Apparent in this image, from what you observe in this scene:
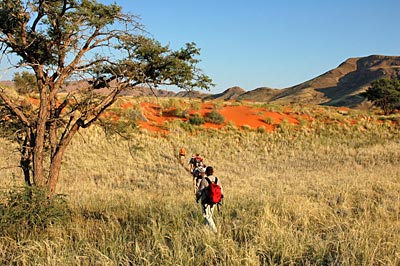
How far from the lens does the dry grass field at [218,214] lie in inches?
203

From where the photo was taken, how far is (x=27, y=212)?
6.96 meters

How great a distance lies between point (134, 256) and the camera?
5141 mm

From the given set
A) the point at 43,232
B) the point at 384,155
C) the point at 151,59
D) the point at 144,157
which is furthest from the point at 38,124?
the point at 384,155

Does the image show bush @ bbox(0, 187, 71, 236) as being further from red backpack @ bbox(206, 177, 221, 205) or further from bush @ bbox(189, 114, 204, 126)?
bush @ bbox(189, 114, 204, 126)

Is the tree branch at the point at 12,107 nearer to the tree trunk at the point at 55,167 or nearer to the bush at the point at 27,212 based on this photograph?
the tree trunk at the point at 55,167

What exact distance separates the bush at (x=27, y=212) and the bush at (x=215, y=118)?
101ft

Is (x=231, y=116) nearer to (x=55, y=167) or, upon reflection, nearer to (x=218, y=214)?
(x=218, y=214)

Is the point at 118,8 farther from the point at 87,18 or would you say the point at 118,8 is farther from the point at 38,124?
the point at 38,124

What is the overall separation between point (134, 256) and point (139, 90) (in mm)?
4347

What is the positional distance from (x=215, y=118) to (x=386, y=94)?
36.2 meters

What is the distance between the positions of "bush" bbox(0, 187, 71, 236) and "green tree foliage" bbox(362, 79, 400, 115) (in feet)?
197

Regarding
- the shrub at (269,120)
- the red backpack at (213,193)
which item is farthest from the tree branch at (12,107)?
the shrub at (269,120)

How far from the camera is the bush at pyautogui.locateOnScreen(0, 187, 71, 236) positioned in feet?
22.5

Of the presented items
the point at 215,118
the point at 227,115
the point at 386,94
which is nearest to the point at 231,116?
the point at 227,115
